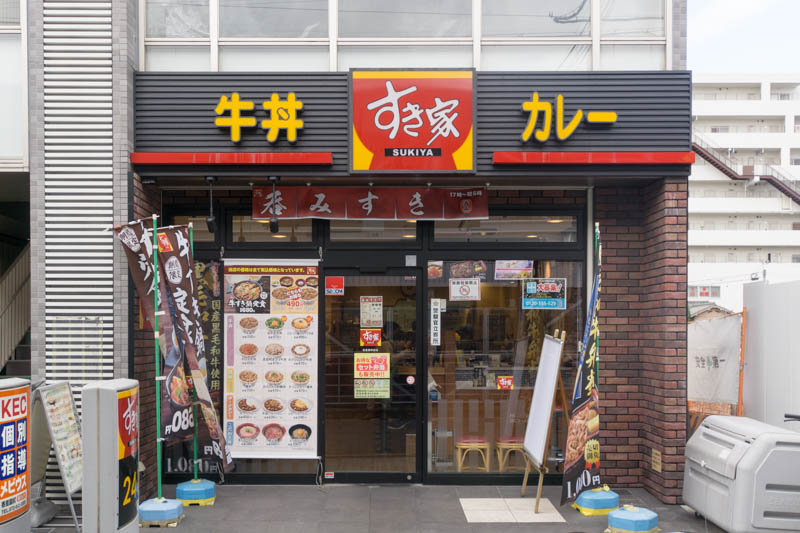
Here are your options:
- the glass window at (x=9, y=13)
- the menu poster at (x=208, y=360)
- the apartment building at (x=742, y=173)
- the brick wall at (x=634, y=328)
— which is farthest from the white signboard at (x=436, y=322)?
the apartment building at (x=742, y=173)

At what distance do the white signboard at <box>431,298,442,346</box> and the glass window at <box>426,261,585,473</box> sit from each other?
4 centimetres

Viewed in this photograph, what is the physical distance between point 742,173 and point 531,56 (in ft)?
159

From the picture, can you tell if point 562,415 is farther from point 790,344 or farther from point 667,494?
point 790,344

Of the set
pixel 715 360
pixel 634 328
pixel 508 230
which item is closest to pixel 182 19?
pixel 508 230

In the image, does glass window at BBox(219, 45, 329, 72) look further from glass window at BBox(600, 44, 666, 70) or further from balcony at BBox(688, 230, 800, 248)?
balcony at BBox(688, 230, 800, 248)

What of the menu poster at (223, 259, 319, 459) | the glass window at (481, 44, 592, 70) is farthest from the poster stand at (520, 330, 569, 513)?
the glass window at (481, 44, 592, 70)

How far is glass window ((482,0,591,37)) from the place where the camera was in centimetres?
686

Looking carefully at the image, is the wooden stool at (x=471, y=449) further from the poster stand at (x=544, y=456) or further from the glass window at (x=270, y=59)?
the glass window at (x=270, y=59)

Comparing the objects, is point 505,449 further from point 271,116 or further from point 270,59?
point 270,59

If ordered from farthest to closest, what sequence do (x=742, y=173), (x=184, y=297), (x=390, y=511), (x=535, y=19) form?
(x=742, y=173)
(x=535, y=19)
(x=390, y=511)
(x=184, y=297)

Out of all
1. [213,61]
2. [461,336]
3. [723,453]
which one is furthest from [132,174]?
[723,453]

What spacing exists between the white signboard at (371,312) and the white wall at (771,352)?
15.3ft

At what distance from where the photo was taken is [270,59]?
682 cm

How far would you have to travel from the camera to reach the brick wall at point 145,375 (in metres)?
6.45
